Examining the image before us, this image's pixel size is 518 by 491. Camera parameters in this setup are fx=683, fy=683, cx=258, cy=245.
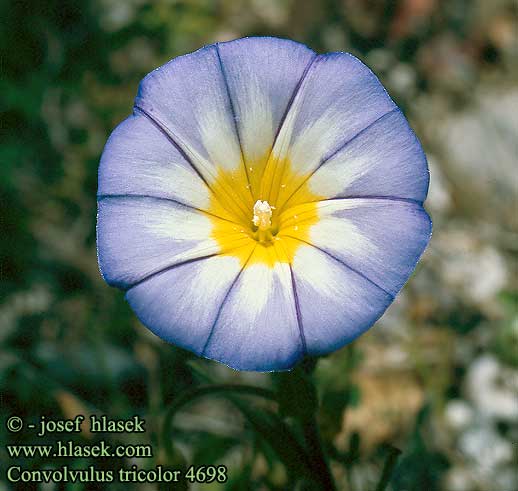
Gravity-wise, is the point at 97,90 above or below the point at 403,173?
above

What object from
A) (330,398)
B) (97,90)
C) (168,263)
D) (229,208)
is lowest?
(330,398)

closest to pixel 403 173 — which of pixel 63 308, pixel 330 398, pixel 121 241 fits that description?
pixel 121 241

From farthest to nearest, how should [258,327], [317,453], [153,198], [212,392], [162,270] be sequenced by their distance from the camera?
1. [317,453]
2. [212,392]
3. [153,198]
4. [162,270]
5. [258,327]

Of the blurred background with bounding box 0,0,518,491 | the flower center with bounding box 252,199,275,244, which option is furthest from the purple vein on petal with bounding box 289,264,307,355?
the blurred background with bounding box 0,0,518,491

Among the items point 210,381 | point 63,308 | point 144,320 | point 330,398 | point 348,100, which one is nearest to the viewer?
point 144,320

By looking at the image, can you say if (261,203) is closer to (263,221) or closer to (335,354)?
(263,221)

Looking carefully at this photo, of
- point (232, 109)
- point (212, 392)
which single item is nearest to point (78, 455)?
point (212, 392)

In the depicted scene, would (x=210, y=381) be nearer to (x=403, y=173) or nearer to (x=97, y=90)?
(x=403, y=173)

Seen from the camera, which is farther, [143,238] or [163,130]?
[163,130]
